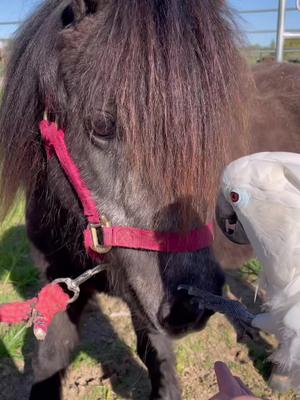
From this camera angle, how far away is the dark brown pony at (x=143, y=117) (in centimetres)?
96

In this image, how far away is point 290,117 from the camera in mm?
2148

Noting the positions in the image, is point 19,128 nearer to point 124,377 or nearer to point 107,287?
point 107,287

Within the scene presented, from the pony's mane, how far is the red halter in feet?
0.20

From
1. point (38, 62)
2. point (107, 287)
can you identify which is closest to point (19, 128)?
point (38, 62)

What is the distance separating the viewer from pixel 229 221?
0.89 m

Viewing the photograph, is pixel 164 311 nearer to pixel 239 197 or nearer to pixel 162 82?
pixel 239 197

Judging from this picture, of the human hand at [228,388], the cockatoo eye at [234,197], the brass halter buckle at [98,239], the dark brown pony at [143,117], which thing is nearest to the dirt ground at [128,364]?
the dark brown pony at [143,117]

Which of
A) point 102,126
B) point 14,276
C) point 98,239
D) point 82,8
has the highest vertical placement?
point 82,8

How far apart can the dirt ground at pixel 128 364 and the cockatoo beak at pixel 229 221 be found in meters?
1.10

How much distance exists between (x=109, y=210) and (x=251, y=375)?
1214 mm

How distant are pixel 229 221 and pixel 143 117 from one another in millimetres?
281

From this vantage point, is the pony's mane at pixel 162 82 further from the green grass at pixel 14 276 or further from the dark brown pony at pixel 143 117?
the green grass at pixel 14 276

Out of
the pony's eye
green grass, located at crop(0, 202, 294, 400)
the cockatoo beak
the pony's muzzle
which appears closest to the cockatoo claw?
the pony's muzzle

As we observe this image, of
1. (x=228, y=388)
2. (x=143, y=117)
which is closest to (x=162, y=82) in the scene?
(x=143, y=117)
